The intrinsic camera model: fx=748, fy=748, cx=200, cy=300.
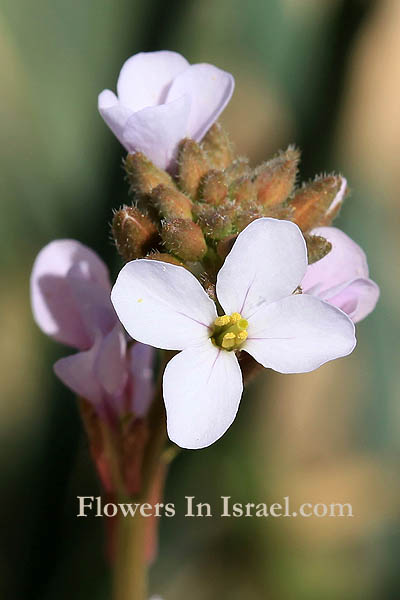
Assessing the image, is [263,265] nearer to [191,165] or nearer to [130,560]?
[191,165]

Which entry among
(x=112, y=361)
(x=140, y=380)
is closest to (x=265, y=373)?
(x=140, y=380)

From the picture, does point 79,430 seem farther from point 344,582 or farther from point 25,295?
point 344,582

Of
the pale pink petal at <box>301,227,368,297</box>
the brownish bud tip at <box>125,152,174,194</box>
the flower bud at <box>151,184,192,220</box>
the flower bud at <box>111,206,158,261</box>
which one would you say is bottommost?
the pale pink petal at <box>301,227,368,297</box>

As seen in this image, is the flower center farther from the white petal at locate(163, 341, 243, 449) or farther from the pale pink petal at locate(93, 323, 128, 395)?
the pale pink petal at locate(93, 323, 128, 395)

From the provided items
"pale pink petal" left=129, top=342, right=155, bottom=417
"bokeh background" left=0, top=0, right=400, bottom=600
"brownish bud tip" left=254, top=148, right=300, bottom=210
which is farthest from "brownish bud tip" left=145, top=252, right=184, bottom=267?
"bokeh background" left=0, top=0, right=400, bottom=600

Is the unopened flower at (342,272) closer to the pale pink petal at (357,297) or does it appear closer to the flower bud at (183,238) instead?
the pale pink petal at (357,297)
